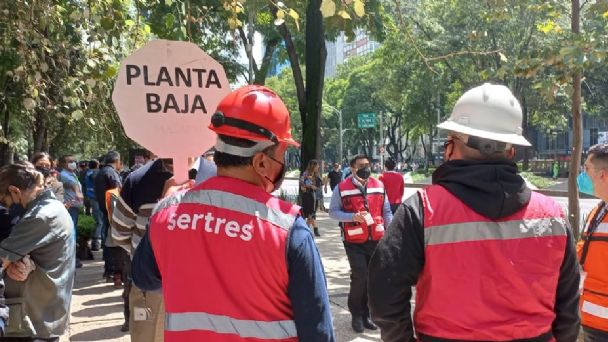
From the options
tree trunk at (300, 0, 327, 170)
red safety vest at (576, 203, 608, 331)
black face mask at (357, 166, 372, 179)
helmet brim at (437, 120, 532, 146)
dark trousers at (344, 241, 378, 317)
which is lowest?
dark trousers at (344, 241, 378, 317)

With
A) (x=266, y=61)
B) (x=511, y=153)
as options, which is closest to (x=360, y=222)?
(x=511, y=153)

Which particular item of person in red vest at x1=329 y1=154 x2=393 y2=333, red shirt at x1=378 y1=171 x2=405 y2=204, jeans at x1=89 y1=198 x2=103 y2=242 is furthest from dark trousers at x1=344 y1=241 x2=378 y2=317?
Answer: jeans at x1=89 y1=198 x2=103 y2=242

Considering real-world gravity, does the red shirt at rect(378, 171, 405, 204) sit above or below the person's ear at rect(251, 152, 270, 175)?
below

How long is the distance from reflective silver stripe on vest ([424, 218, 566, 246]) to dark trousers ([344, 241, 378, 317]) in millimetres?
3877

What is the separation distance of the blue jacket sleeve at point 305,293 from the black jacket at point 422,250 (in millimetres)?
383

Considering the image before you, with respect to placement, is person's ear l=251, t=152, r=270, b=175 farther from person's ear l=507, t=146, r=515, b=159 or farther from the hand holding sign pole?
person's ear l=507, t=146, r=515, b=159

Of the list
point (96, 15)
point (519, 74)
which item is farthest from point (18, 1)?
point (519, 74)

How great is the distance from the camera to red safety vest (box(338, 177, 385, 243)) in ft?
19.5

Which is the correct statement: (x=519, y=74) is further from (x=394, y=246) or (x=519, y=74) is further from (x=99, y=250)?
(x=99, y=250)

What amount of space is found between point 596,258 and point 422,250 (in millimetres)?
1662

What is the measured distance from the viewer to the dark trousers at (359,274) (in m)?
5.93

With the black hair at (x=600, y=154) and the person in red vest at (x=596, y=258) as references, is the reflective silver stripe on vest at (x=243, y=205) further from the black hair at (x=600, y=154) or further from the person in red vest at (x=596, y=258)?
the black hair at (x=600, y=154)

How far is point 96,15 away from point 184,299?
2.50 metres

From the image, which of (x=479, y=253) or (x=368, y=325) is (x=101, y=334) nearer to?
(x=368, y=325)
